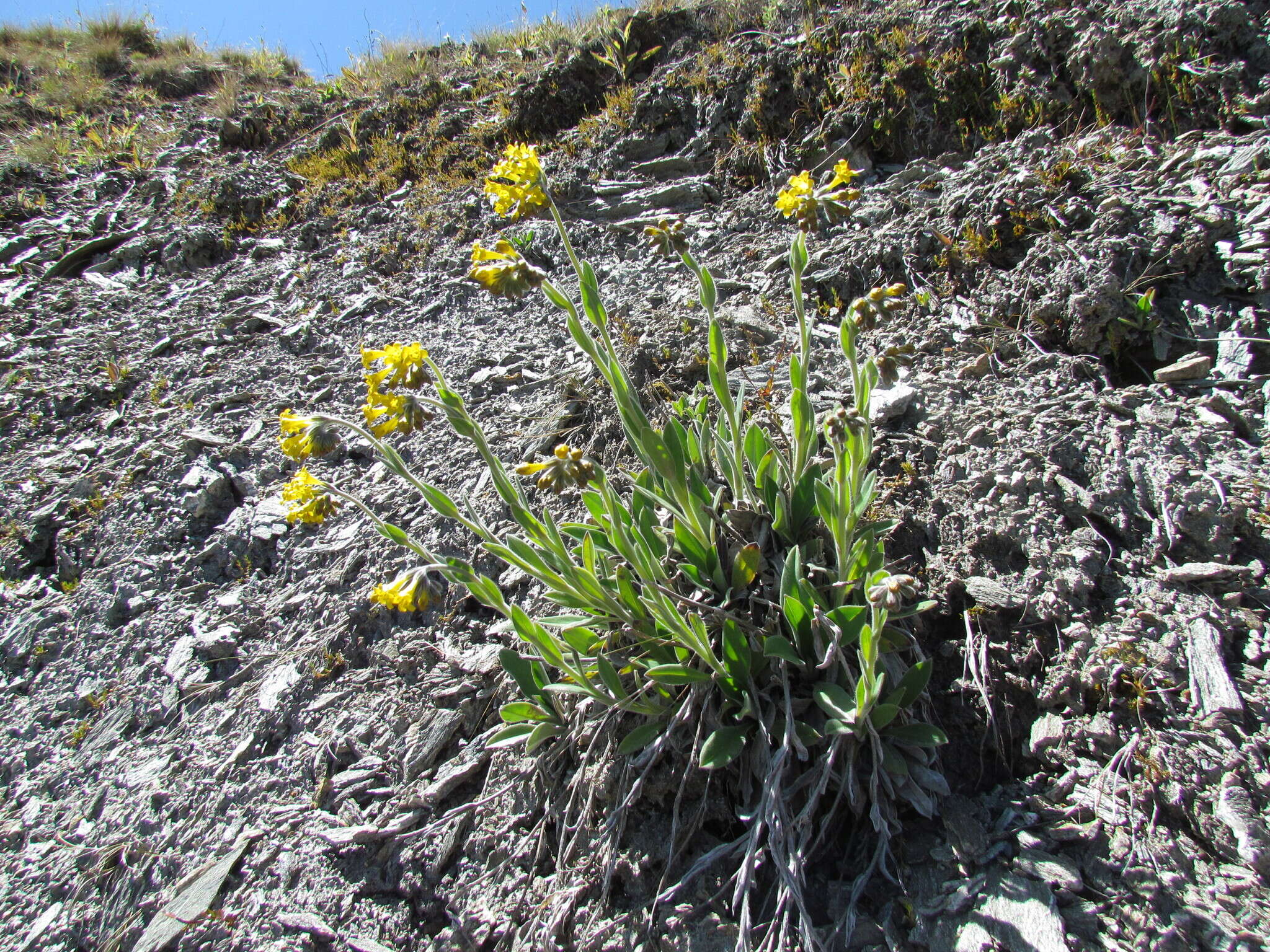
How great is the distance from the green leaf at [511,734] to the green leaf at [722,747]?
70cm

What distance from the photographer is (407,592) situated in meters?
2.08

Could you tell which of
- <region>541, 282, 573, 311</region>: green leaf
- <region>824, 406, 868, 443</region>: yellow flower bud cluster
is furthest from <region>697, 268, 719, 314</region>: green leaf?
<region>824, 406, 868, 443</region>: yellow flower bud cluster

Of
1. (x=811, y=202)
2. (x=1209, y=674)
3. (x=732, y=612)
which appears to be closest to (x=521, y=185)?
(x=811, y=202)

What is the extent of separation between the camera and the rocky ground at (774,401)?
207 cm

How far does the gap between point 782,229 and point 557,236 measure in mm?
1934

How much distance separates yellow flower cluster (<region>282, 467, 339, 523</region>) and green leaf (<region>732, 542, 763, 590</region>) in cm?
154

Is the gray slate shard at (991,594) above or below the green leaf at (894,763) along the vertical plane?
above

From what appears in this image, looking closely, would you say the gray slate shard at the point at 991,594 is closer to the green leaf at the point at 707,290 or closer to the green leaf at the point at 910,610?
the green leaf at the point at 910,610

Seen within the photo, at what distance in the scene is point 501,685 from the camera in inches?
116

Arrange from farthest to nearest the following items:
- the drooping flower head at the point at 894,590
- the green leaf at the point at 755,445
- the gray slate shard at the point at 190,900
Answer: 1. the green leaf at the point at 755,445
2. the gray slate shard at the point at 190,900
3. the drooping flower head at the point at 894,590

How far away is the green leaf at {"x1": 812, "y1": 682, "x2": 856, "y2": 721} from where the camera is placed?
6.80 feet

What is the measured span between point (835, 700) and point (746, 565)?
576 millimetres

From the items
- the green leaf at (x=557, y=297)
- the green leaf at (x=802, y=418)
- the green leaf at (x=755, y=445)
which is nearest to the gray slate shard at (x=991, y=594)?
the green leaf at (x=802, y=418)

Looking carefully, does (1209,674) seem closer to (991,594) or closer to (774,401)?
(991,594)
